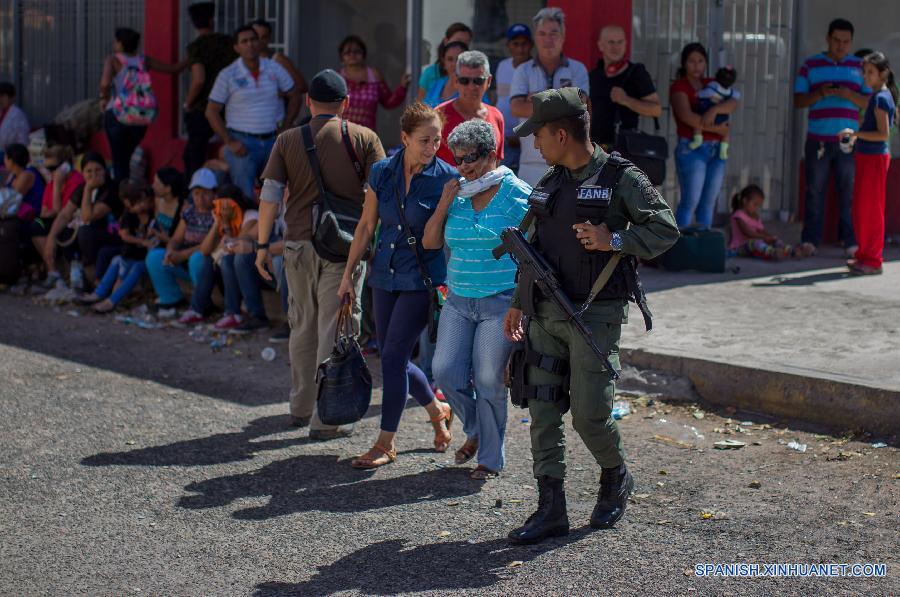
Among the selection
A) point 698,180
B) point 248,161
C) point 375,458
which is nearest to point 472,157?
point 375,458

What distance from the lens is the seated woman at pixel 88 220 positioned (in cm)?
1167

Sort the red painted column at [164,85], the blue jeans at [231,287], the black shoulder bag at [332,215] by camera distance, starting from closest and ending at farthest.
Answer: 1. the black shoulder bag at [332,215]
2. the blue jeans at [231,287]
3. the red painted column at [164,85]

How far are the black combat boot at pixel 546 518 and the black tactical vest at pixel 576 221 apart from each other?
787 mm

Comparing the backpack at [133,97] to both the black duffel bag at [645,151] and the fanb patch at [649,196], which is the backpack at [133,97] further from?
the fanb patch at [649,196]

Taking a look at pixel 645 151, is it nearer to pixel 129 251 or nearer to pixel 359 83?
pixel 359 83

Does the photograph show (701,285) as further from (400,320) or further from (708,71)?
(400,320)

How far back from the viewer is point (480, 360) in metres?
6.07

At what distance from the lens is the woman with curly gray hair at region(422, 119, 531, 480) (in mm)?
5965

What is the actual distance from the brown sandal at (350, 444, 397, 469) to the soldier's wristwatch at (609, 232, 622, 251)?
2011 millimetres

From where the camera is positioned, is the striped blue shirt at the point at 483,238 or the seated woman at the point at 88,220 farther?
the seated woman at the point at 88,220

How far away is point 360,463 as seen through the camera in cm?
641

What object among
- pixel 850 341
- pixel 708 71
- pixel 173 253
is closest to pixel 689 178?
pixel 708 71

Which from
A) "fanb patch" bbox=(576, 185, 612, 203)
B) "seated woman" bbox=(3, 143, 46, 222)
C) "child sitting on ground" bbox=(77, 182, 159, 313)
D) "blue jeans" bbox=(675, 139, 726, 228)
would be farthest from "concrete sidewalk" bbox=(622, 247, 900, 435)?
"seated woman" bbox=(3, 143, 46, 222)

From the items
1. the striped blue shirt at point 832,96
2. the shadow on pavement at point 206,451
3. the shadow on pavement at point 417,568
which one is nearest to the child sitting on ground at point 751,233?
the striped blue shirt at point 832,96
